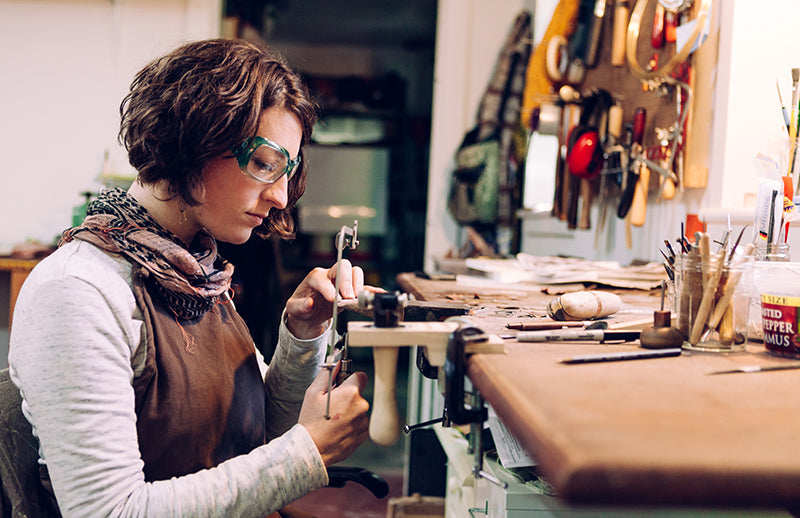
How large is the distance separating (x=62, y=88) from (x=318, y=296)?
3.06 metres

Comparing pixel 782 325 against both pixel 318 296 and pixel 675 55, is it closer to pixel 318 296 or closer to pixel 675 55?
pixel 318 296

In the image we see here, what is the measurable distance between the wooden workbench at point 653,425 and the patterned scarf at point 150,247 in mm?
548

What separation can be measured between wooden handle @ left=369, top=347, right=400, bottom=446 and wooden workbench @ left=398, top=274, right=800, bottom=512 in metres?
0.13

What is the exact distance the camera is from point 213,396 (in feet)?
3.74

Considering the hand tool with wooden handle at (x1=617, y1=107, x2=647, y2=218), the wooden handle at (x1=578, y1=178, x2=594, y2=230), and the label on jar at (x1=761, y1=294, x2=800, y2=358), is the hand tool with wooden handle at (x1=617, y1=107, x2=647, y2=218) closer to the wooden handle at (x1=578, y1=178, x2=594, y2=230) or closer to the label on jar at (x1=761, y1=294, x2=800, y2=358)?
the wooden handle at (x1=578, y1=178, x2=594, y2=230)

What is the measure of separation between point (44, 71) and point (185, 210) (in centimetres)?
308

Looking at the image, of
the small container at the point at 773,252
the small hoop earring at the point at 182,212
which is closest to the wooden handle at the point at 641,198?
the small container at the point at 773,252

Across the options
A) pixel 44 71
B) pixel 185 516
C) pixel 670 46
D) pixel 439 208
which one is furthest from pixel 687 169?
pixel 44 71

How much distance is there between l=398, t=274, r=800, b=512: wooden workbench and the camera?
0.47 meters

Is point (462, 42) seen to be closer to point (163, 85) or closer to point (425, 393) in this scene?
point (425, 393)

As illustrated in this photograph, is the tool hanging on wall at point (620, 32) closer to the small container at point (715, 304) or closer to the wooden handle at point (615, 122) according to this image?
the wooden handle at point (615, 122)

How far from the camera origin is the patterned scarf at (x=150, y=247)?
106 centimetres

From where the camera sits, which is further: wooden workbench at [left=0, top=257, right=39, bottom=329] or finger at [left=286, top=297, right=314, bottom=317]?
wooden workbench at [left=0, top=257, right=39, bottom=329]

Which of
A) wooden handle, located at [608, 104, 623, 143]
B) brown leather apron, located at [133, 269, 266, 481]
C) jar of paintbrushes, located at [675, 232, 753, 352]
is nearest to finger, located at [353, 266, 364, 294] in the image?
brown leather apron, located at [133, 269, 266, 481]
